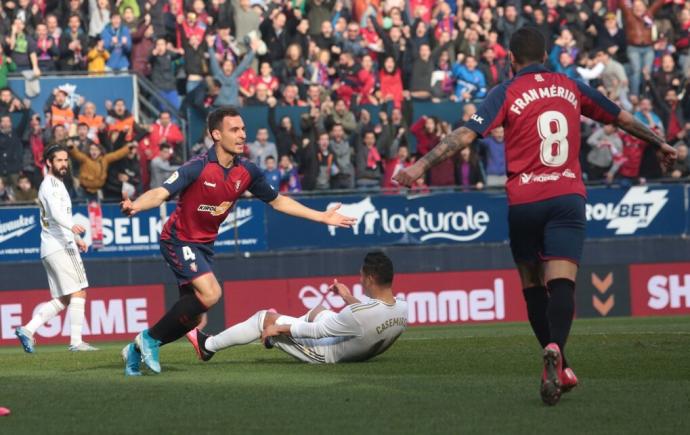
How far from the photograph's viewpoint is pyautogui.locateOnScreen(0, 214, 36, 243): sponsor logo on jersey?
21.2 metres

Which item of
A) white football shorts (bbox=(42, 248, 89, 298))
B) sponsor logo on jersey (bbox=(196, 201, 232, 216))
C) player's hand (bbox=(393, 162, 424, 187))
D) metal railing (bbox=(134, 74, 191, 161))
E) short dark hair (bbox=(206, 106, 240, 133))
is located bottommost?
white football shorts (bbox=(42, 248, 89, 298))

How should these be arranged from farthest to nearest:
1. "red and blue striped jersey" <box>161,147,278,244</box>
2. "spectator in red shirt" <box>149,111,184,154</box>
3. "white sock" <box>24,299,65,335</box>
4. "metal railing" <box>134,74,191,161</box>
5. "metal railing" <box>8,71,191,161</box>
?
"metal railing" <box>134,74,191,161</box>
"metal railing" <box>8,71,191,161</box>
"spectator in red shirt" <box>149,111,184,154</box>
"white sock" <box>24,299,65,335</box>
"red and blue striped jersey" <box>161,147,278,244</box>

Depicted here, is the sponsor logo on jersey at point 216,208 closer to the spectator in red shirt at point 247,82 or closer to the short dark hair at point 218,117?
the short dark hair at point 218,117

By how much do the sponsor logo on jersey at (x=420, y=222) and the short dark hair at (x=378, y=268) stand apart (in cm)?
1021

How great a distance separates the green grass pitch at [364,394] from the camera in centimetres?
830

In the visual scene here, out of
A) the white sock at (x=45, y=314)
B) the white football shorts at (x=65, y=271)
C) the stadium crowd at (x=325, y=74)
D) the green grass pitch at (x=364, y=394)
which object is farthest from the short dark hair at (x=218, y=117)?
the stadium crowd at (x=325, y=74)

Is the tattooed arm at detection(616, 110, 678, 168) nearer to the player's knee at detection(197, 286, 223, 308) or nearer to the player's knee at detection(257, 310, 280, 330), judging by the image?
the player's knee at detection(197, 286, 223, 308)

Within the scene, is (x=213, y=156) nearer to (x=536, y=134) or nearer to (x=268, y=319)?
(x=268, y=319)

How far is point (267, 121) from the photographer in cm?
2434

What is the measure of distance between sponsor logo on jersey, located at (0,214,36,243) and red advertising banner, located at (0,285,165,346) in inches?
34.8

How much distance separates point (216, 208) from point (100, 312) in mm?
10273

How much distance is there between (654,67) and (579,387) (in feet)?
58.8

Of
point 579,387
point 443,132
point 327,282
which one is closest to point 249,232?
point 327,282

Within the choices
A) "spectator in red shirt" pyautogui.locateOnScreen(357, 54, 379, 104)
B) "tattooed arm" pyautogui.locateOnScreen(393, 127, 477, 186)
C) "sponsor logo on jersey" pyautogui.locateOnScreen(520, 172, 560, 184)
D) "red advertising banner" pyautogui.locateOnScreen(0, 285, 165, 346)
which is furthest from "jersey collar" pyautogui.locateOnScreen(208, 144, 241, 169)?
"spectator in red shirt" pyautogui.locateOnScreen(357, 54, 379, 104)
